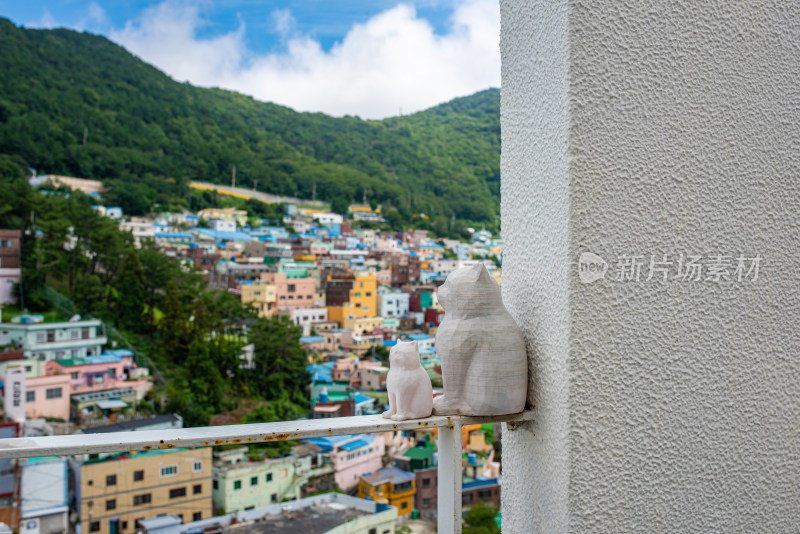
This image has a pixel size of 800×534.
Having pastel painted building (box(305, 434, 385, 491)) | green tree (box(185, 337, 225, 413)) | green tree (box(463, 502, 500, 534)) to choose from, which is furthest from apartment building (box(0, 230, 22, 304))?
green tree (box(463, 502, 500, 534))

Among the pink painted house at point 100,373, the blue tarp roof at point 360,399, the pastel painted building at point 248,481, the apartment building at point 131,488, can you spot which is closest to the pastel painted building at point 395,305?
the blue tarp roof at point 360,399

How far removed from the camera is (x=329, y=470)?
10008mm

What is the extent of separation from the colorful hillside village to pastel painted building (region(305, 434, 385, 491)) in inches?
0.9

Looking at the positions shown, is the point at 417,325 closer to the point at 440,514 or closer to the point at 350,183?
the point at 350,183

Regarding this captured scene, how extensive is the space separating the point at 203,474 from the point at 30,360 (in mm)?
4788

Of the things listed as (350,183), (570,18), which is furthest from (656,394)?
(350,183)

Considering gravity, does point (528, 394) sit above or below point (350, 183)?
below

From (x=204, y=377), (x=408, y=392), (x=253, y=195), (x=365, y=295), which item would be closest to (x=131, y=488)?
(x=204, y=377)

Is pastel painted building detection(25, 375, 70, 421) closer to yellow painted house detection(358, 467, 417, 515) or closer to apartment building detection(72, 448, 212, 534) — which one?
apartment building detection(72, 448, 212, 534)

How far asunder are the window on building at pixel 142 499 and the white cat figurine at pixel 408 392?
338 inches

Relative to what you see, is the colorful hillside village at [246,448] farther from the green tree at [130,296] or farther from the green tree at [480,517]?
the green tree at [130,296]

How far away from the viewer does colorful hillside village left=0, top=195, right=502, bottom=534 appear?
7.76 m

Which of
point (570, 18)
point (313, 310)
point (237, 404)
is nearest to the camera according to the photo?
point (570, 18)

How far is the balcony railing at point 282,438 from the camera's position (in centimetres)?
53
